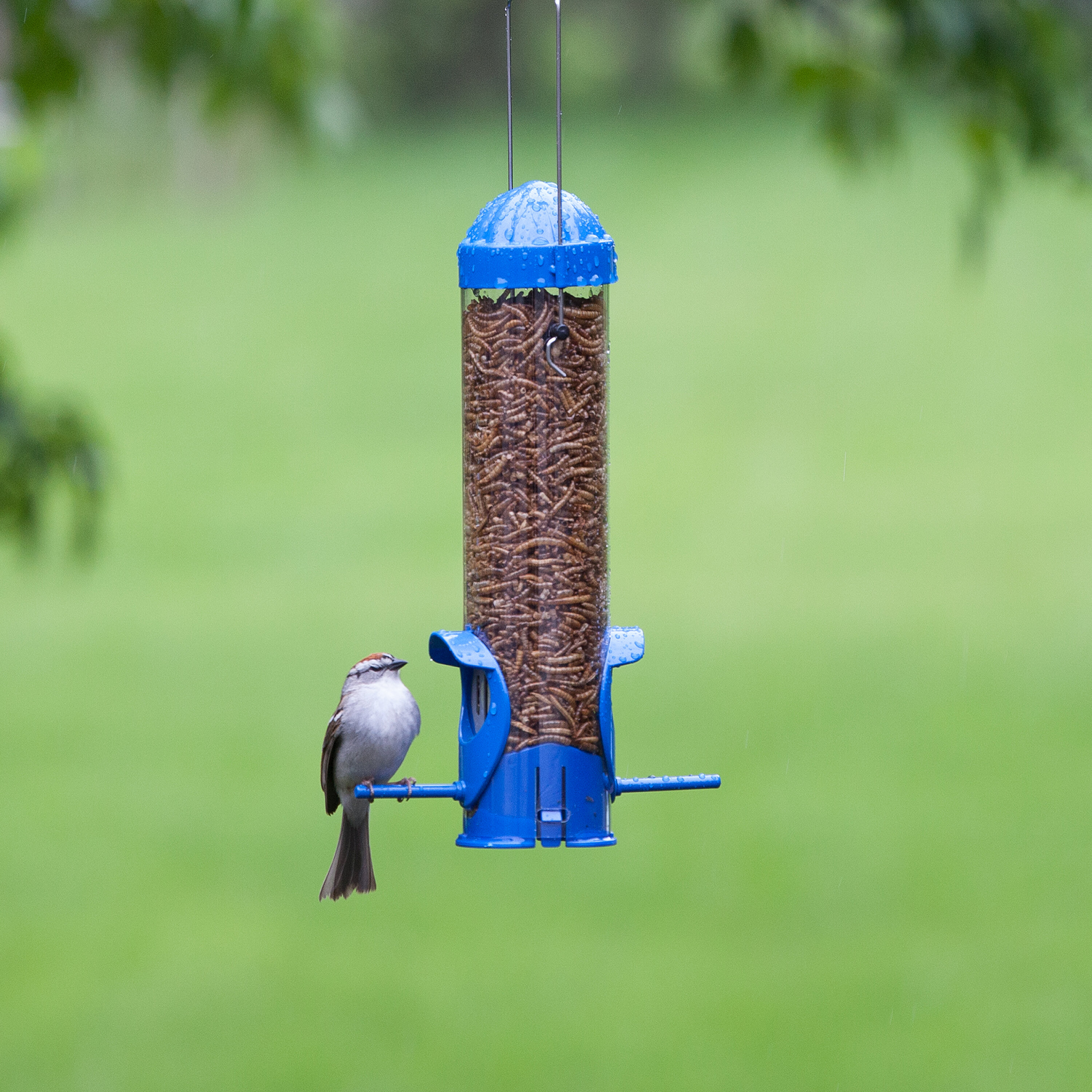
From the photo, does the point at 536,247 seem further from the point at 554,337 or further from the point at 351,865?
the point at 351,865

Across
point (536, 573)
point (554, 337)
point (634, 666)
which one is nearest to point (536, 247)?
point (554, 337)

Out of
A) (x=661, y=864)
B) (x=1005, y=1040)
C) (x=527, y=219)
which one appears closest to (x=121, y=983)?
(x=661, y=864)

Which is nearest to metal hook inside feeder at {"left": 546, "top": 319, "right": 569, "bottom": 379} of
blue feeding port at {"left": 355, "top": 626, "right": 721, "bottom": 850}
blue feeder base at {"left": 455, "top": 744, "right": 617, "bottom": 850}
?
blue feeding port at {"left": 355, "top": 626, "right": 721, "bottom": 850}

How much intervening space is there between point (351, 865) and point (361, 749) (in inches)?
14.7

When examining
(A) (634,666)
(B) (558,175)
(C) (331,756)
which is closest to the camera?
(B) (558,175)

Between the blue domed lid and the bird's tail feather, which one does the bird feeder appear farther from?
the bird's tail feather

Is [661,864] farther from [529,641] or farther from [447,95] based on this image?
[447,95]

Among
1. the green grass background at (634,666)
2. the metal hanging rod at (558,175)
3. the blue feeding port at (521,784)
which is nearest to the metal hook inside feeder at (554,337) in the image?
the metal hanging rod at (558,175)

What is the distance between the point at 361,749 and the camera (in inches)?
215

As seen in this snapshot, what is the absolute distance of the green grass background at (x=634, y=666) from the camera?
11250 millimetres

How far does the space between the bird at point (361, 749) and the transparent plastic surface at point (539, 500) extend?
307 mm

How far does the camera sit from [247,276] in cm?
3681

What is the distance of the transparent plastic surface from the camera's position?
550 centimetres

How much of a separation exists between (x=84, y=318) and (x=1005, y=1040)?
2672cm
